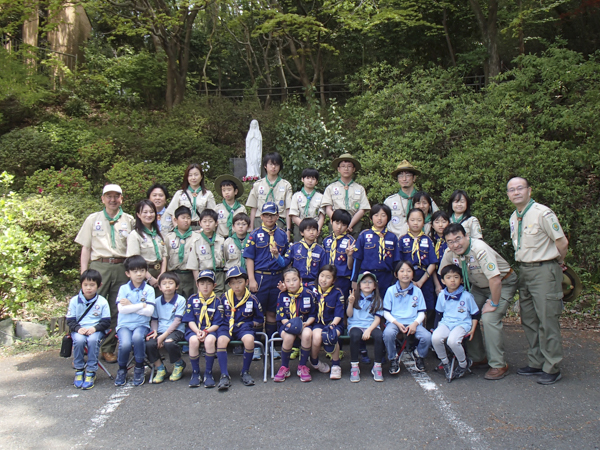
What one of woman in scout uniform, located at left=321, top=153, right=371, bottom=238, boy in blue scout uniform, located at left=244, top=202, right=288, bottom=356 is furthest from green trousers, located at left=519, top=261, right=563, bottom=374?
boy in blue scout uniform, located at left=244, top=202, right=288, bottom=356

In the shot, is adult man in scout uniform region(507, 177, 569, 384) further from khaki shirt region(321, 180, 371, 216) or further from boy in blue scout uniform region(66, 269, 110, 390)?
boy in blue scout uniform region(66, 269, 110, 390)

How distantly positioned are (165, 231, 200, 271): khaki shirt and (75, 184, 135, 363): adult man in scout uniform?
521mm

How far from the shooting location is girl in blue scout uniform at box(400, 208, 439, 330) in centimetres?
540

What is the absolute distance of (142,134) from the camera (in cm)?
1207

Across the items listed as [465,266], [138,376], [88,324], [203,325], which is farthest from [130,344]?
[465,266]

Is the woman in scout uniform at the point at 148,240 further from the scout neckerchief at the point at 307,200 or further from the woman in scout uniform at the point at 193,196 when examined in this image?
the scout neckerchief at the point at 307,200

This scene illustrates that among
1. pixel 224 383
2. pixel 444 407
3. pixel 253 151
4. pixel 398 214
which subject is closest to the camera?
pixel 444 407

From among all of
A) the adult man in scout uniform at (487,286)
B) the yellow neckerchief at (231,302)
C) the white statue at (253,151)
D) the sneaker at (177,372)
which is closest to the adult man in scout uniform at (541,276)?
the adult man in scout uniform at (487,286)

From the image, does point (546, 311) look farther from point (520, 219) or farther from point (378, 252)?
point (378, 252)

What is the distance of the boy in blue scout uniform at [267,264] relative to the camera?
5.57 meters

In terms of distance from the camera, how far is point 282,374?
4793 mm

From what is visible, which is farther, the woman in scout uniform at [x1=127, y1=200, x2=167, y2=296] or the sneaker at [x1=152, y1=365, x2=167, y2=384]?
the woman in scout uniform at [x1=127, y1=200, x2=167, y2=296]

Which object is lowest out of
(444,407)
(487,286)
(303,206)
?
(444,407)

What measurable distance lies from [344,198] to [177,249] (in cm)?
224
